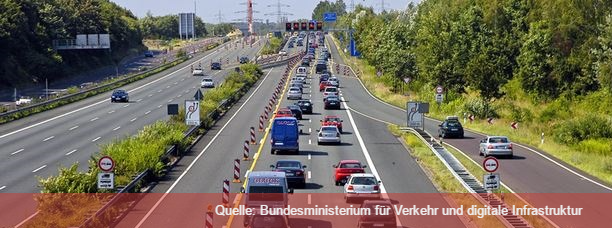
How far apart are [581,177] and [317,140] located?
2026 cm

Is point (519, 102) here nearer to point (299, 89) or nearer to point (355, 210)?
point (299, 89)

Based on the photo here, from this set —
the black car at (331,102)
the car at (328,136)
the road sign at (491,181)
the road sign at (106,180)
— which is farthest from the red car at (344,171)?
the black car at (331,102)

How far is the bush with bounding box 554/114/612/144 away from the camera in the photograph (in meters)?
62.2

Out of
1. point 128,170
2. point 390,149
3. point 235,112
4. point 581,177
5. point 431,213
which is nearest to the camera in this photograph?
point 431,213

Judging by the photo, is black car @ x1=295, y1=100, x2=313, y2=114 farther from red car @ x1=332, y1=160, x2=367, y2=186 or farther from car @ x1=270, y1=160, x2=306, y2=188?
car @ x1=270, y1=160, x2=306, y2=188

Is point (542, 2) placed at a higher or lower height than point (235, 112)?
higher

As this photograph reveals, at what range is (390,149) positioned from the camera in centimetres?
5703

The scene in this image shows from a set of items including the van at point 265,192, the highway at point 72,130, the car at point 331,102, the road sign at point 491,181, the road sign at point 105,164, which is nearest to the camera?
the van at point 265,192

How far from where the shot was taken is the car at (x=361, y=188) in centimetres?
3572

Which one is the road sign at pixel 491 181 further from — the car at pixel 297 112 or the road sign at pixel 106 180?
the car at pixel 297 112

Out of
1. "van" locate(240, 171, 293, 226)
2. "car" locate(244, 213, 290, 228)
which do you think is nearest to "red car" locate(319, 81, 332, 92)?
"van" locate(240, 171, 293, 226)

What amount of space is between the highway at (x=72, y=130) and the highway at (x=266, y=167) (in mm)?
6232

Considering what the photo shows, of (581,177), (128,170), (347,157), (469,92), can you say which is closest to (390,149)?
(347,157)

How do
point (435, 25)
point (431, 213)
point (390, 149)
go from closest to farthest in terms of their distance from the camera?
point (431, 213) → point (390, 149) → point (435, 25)
